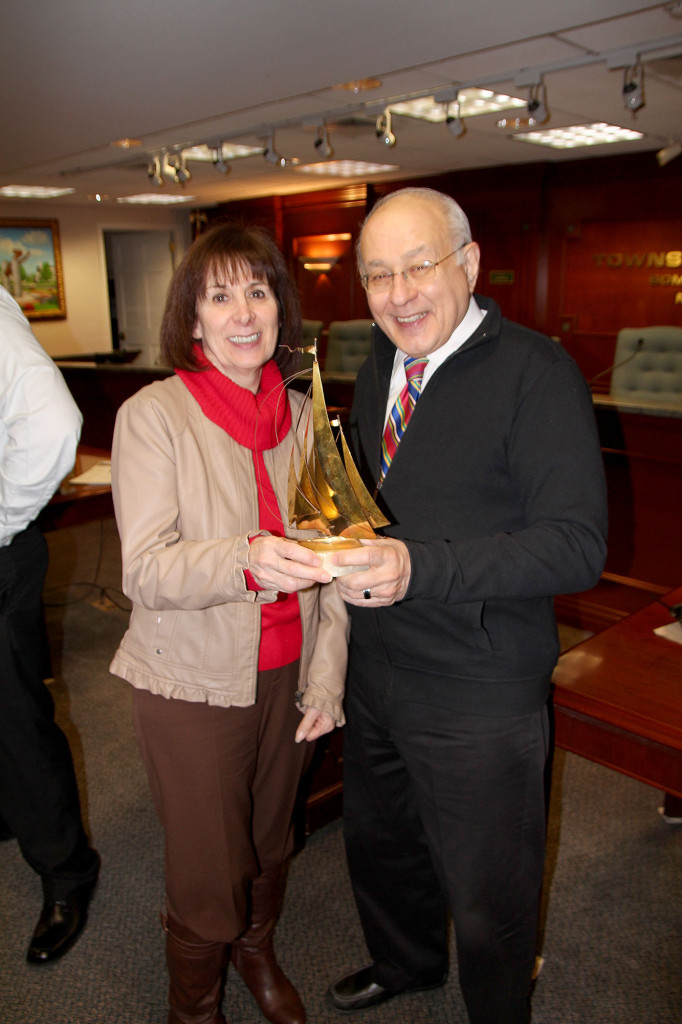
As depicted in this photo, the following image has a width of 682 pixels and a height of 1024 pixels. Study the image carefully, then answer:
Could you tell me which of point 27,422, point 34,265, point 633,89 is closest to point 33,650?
point 27,422

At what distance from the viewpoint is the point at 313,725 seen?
140 centimetres

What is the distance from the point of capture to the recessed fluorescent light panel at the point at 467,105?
4.11 meters

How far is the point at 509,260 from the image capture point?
7.18 metres

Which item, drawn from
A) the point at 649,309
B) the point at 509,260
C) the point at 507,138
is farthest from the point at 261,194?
the point at 649,309

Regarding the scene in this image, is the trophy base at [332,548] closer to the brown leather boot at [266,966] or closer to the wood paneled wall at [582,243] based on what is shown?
the brown leather boot at [266,966]

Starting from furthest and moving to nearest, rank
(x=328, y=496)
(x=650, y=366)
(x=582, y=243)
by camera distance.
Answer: (x=582, y=243) < (x=650, y=366) < (x=328, y=496)

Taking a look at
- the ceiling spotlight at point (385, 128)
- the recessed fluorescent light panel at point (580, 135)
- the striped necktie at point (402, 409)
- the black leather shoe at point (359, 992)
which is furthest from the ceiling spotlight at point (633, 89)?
the black leather shoe at point (359, 992)

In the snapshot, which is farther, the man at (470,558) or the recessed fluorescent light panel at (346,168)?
the recessed fluorescent light panel at (346,168)

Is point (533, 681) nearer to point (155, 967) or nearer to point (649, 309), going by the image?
point (155, 967)

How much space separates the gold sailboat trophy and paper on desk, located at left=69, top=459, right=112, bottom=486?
2.17 metres

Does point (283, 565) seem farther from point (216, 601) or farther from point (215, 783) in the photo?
point (215, 783)

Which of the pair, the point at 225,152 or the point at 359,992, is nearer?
the point at 359,992

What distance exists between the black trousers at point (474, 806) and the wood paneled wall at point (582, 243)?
19.5 ft

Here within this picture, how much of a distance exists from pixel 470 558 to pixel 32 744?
1.23 metres
